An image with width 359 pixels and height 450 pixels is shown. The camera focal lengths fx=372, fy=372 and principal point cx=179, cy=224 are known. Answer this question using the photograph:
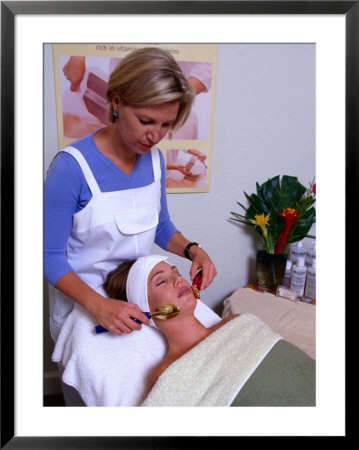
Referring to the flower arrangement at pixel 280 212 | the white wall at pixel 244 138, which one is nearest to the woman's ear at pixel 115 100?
the white wall at pixel 244 138

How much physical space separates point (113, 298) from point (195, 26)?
25.9 inches

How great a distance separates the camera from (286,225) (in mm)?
912

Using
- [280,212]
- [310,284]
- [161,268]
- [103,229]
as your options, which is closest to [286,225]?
[280,212]

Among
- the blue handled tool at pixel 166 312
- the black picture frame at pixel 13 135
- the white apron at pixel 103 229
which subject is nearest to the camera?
the black picture frame at pixel 13 135

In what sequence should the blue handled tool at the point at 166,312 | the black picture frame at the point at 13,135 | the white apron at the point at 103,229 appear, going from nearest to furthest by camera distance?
the black picture frame at the point at 13,135 < the white apron at the point at 103,229 < the blue handled tool at the point at 166,312

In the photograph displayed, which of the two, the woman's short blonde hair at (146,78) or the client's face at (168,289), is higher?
the woman's short blonde hair at (146,78)

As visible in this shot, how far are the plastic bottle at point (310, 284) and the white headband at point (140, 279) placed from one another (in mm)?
350

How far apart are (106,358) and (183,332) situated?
0.67ft

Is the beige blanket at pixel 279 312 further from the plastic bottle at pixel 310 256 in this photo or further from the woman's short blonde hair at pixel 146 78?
the woman's short blonde hair at pixel 146 78

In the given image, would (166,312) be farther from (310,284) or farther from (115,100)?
(115,100)

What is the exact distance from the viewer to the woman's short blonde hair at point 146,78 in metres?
0.79

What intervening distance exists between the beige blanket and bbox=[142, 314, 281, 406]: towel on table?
A: 0.09 ft

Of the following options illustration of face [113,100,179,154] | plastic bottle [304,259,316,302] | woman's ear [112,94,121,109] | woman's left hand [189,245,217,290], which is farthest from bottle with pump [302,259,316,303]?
woman's ear [112,94,121,109]

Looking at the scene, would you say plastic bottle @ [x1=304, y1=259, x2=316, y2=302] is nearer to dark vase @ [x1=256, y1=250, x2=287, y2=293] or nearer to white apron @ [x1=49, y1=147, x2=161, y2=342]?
dark vase @ [x1=256, y1=250, x2=287, y2=293]
